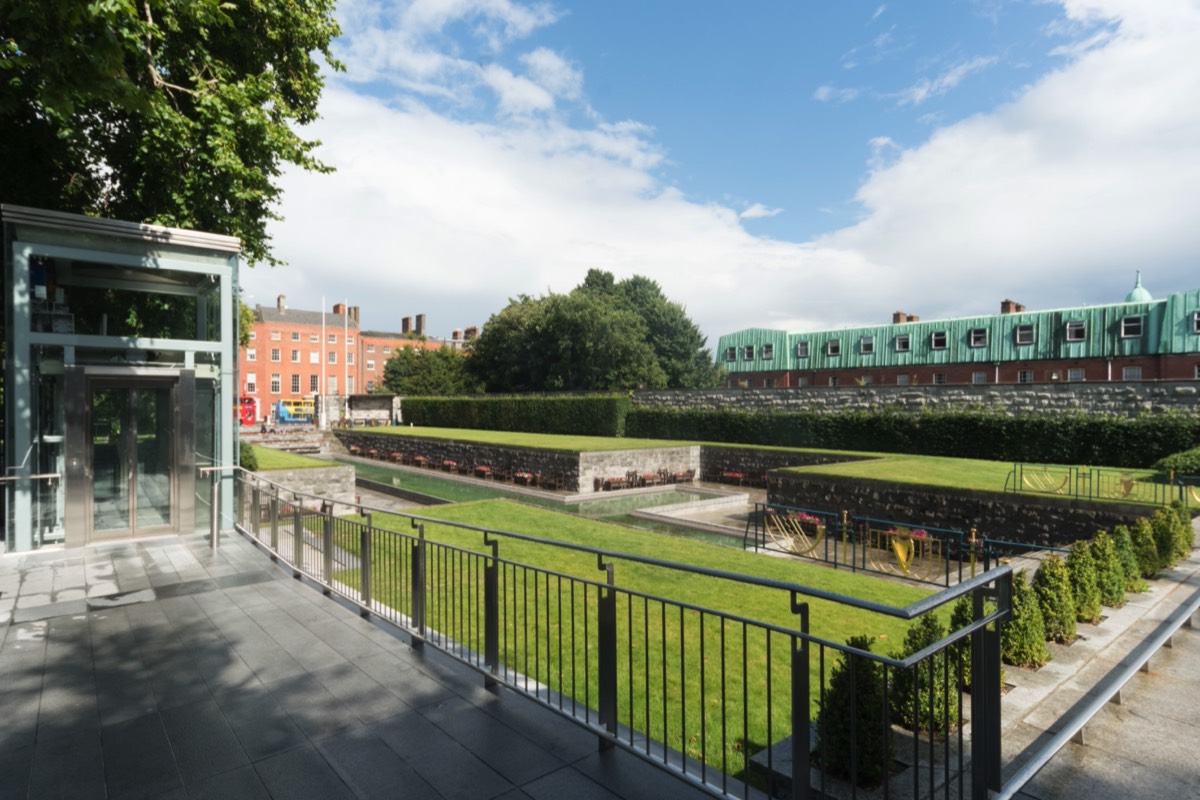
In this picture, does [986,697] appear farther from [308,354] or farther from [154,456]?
[308,354]

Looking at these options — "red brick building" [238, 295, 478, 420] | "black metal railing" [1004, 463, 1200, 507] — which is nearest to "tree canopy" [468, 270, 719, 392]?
"red brick building" [238, 295, 478, 420]

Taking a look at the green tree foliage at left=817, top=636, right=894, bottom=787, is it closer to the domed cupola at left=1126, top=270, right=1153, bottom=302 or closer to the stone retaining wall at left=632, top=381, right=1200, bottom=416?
the stone retaining wall at left=632, top=381, right=1200, bottom=416

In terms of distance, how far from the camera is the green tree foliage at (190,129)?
37.1 feet

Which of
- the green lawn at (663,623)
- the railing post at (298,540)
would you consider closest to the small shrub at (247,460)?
the green lawn at (663,623)

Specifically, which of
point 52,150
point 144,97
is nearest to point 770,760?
point 144,97

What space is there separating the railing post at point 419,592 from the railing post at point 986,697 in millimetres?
4011

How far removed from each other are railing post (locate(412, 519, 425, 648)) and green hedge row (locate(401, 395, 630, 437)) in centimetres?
2792

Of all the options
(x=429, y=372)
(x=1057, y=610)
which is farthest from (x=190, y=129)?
(x=429, y=372)

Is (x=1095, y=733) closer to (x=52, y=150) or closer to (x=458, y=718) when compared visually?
(x=458, y=718)

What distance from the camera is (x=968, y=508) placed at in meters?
13.9

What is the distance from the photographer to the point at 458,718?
4070 millimetres

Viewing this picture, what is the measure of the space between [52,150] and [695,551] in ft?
49.3

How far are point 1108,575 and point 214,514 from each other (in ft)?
36.3

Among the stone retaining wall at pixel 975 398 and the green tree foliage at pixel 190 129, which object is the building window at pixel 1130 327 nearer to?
the stone retaining wall at pixel 975 398
